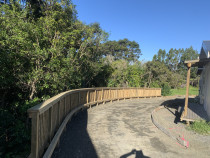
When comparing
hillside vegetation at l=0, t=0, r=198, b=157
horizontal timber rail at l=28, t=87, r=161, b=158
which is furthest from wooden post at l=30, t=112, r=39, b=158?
hillside vegetation at l=0, t=0, r=198, b=157

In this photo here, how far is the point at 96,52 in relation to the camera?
13.0 m

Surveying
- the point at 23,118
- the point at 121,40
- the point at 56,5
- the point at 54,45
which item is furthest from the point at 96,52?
the point at 121,40

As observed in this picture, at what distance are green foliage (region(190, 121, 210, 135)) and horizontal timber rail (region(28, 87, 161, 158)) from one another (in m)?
5.00

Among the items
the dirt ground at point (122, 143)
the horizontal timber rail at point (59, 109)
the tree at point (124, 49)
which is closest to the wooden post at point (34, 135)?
the horizontal timber rail at point (59, 109)

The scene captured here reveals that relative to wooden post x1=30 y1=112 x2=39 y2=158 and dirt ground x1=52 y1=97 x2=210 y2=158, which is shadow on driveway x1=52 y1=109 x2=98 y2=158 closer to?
dirt ground x1=52 y1=97 x2=210 y2=158

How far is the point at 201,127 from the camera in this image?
629cm

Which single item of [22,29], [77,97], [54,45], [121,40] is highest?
[121,40]

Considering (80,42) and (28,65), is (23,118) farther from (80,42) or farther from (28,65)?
(80,42)

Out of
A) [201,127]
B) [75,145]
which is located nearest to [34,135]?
[75,145]

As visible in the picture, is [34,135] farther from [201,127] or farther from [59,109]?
[201,127]

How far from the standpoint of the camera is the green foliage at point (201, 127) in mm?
5973

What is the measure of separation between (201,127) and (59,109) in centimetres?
549

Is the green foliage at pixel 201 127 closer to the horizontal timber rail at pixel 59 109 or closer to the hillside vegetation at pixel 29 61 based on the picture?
the horizontal timber rail at pixel 59 109

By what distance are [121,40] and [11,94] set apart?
51313mm
